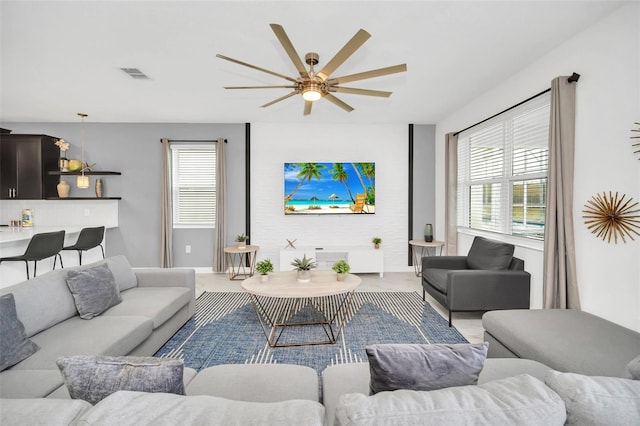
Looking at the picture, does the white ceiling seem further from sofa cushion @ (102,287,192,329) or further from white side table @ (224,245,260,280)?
white side table @ (224,245,260,280)

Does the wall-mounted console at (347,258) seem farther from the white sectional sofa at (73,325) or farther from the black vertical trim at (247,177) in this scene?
the white sectional sofa at (73,325)

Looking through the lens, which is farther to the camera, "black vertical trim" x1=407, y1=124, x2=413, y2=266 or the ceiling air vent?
"black vertical trim" x1=407, y1=124, x2=413, y2=266

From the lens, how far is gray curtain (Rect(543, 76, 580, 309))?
2598 mm

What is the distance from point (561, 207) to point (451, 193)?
222 cm

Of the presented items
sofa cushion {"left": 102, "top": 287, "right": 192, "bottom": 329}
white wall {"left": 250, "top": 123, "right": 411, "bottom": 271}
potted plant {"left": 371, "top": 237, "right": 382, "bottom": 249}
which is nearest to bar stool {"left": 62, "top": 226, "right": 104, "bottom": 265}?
sofa cushion {"left": 102, "top": 287, "right": 192, "bottom": 329}

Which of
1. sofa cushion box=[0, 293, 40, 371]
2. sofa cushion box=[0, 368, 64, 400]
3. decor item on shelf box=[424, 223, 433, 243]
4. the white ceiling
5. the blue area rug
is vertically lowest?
the blue area rug

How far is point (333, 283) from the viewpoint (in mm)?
3049

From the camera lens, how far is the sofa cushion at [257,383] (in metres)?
1.39

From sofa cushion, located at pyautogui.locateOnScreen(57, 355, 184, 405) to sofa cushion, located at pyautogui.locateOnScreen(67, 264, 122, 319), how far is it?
1532mm

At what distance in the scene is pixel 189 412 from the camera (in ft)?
2.70

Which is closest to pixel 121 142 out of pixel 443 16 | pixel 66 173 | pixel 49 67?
pixel 66 173

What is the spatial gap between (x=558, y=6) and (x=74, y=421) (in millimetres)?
3479

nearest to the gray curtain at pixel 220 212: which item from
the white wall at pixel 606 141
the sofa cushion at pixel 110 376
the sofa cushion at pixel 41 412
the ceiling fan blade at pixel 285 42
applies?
the ceiling fan blade at pixel 285 42

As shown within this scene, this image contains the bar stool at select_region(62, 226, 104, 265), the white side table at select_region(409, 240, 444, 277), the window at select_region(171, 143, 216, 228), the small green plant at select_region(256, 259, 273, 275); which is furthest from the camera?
the window at select_region(171, 143, 216, 228)
